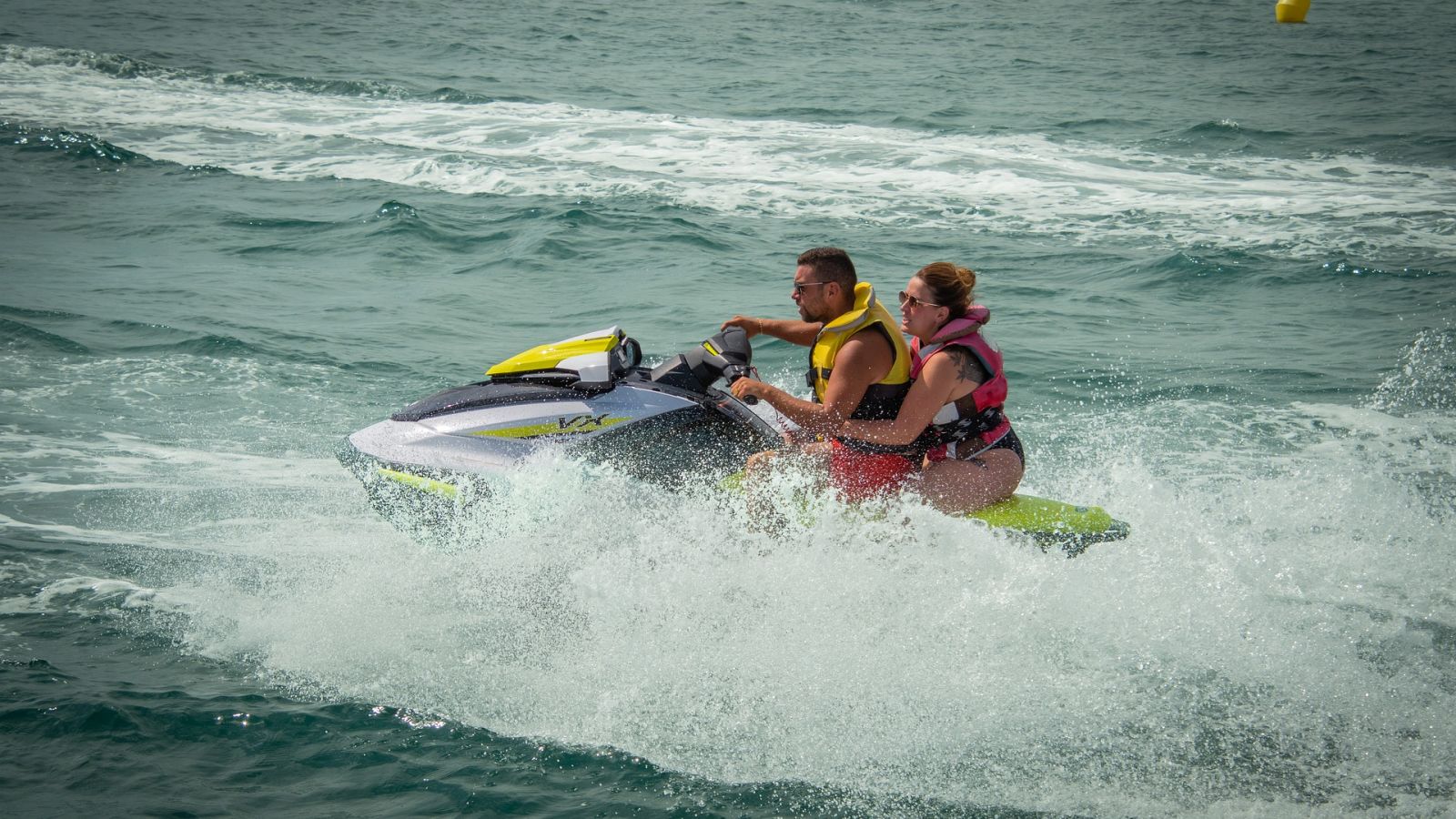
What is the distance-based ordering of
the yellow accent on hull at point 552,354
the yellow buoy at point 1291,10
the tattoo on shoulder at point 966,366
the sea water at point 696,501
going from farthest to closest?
the yellow buoy at point 1291,10, the yellow accent on hull at point 552,354, the tattoo on shoulder at point 966,366, the sea water at point 696,501

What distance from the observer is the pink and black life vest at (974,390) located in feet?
13.8

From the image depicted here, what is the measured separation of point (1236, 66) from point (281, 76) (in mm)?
19084

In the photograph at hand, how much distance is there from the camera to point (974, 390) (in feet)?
14.2

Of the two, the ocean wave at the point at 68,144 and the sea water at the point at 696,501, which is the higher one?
the ocean wave at the point at 68,144

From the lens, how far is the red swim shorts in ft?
14.4

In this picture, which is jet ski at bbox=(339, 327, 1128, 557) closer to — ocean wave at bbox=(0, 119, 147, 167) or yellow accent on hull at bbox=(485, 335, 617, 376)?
yellow accent on hull at bbox=(485, 335, 617, 376)

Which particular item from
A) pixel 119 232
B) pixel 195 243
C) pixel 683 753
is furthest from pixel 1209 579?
pixel 119 232

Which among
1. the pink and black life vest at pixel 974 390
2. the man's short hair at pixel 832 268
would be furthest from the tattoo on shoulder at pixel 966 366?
the man's short hair at pixel 832 268

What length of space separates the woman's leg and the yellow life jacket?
1.00ft

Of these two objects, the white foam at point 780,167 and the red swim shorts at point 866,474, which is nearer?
the red swim shorts at point 866,474

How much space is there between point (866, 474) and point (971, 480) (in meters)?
0.40

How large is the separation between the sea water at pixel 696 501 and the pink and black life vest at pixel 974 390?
0.35m

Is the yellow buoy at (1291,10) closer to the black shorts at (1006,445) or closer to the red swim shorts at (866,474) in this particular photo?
the black shorts at (1006,445)

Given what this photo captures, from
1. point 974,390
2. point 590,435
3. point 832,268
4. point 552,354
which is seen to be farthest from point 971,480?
point 552,354
